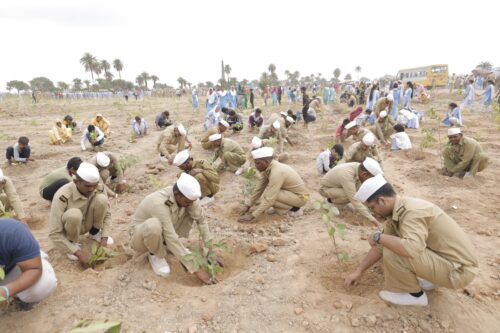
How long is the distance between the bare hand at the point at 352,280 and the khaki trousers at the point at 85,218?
245 cm

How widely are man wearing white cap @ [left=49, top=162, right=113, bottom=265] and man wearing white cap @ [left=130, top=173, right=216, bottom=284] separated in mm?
524

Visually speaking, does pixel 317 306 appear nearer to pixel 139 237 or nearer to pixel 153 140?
pixel 139 237

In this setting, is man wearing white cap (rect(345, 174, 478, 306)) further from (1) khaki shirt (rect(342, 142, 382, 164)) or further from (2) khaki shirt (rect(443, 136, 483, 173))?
(2) khaki shirt (rect(443, 136, 483, 173))

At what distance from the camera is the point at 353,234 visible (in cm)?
353

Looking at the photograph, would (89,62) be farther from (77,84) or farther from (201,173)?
(201,173)

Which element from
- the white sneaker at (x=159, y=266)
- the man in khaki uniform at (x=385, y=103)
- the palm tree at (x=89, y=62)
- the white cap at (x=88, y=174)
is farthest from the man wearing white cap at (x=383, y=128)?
the palm tree at (x=89, y=62)

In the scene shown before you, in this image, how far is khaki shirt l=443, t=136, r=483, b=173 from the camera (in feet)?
16.5

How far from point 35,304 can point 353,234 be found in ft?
9.81

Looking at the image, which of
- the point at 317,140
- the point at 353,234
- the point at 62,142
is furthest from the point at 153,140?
the point at 353,234

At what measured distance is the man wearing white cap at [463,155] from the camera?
4992 mm

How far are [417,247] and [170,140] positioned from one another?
5429 mm

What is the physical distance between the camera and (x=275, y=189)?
12.3 ft

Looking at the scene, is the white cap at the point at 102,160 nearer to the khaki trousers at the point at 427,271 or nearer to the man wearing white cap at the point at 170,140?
the man wearing white cap at the point at 170,140

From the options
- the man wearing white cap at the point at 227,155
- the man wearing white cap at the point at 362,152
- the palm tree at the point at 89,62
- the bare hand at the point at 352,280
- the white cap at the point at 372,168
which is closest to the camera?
the bare hand at the point at 352,280
